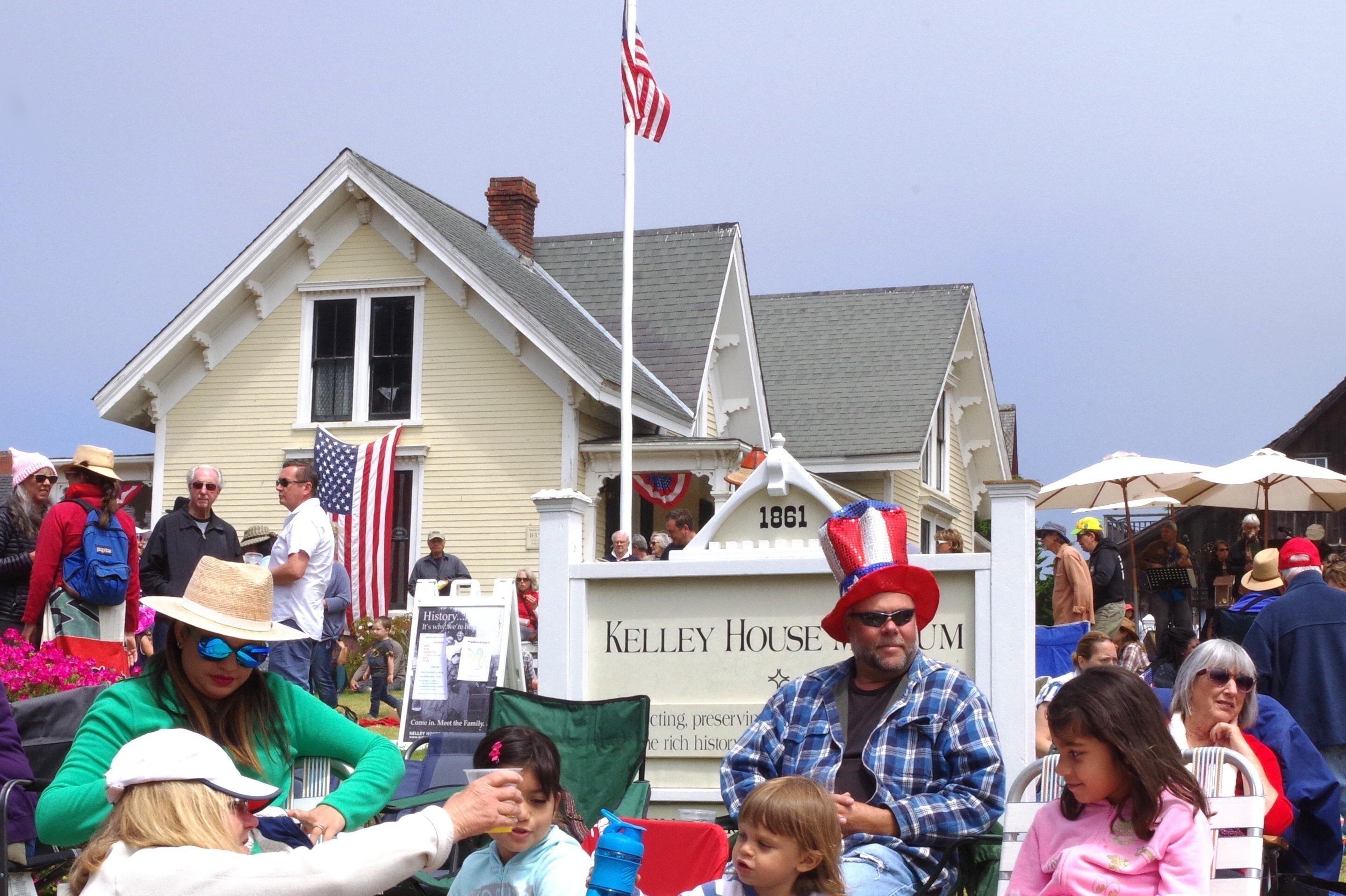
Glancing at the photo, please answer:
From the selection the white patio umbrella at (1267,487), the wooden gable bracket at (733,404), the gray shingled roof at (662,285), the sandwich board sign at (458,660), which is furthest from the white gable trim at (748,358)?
the sandwich board sign at (458,660)

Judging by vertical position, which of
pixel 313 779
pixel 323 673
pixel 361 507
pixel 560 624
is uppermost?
pixel 361 507

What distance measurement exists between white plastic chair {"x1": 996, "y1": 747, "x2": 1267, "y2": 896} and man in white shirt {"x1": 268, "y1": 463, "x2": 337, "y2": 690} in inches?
196

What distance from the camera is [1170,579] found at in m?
15.1

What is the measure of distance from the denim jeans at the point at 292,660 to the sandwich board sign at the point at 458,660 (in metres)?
2.86

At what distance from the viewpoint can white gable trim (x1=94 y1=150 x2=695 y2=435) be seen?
65.6ft

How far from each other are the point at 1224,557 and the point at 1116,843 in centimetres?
1396

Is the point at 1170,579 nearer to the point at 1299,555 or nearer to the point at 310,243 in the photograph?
the point at 1299,555

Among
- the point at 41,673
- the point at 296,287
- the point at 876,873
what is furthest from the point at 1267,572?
the point at 296,287

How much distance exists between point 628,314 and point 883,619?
12339 millimetres

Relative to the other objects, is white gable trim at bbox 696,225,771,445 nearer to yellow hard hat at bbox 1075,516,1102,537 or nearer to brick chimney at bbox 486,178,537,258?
brick chimney at bbox 486,178,537,258

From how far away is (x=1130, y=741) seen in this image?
4.15m

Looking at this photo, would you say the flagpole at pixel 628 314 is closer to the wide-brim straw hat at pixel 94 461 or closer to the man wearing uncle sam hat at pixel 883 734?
the wide-brim straw hat at pixel 94 461

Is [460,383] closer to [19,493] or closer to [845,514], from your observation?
[19,493]

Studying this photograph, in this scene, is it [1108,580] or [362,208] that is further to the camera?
[362,208]
